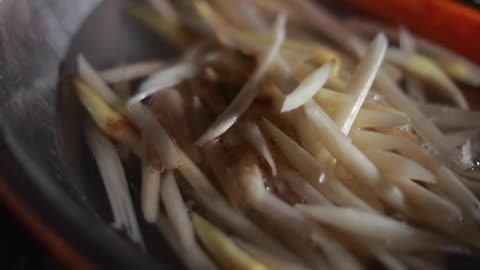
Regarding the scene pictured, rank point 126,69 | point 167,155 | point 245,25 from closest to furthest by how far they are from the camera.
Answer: point 167,155
point 126,69
point 245,25

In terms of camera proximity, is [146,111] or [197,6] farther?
[197,6]

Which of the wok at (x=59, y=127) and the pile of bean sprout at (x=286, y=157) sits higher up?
the wok at (x=59, y=127)

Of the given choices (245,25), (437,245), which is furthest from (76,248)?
(245,25)

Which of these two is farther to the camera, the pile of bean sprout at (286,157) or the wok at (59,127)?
the pile of bean sprout at (286,157)

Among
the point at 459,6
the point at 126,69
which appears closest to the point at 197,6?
the point at 126,69

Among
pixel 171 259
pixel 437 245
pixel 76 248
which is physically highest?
pixel 76 248

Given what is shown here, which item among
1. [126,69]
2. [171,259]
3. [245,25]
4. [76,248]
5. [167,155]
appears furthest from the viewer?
[245,25]

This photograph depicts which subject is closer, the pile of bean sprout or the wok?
the wok

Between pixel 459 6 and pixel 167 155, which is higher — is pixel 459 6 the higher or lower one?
the lower one

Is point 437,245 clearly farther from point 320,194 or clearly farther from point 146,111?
point 146,111

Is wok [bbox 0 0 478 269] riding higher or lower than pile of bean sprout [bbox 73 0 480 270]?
higher

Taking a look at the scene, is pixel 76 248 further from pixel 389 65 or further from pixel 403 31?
pixel 403 31
